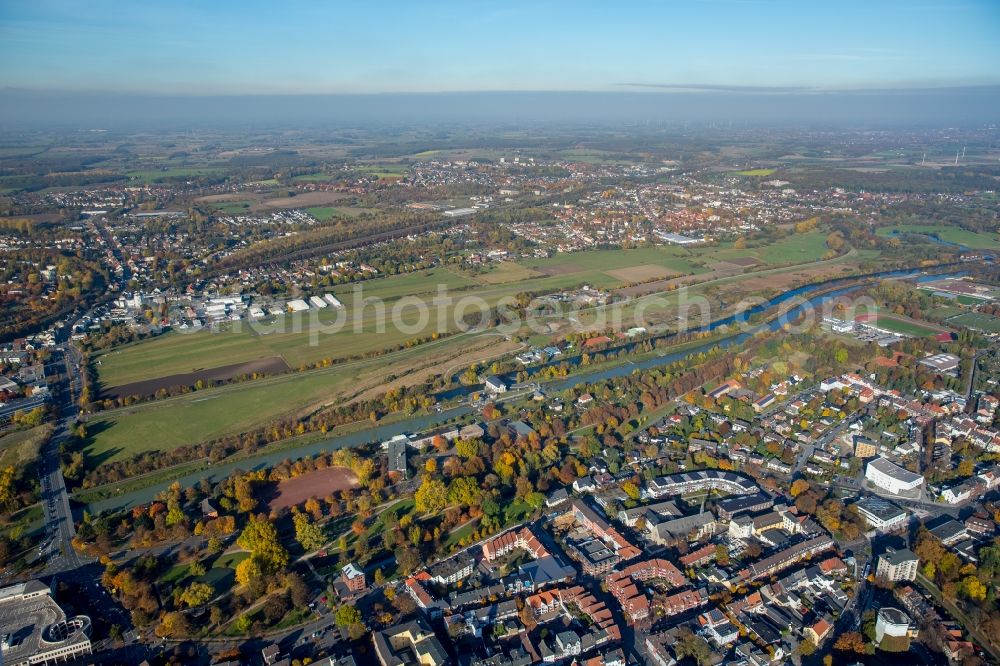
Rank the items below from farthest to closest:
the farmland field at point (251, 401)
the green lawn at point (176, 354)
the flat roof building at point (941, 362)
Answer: the green lawn at point (176, 354) < the flat roof building at point (941, 362) < the farmland field at point (251, 401)

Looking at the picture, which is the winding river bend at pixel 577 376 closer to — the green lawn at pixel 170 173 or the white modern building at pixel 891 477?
the white modern building at pixel 891 477

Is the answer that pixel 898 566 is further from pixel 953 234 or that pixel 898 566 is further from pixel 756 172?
pixel 756 172

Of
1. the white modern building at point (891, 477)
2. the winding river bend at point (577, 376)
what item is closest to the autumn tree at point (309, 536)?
the winding river bend at point (577, 376)

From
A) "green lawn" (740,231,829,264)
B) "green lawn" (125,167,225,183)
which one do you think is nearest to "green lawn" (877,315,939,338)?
"green lawn" (740,231,829,264)

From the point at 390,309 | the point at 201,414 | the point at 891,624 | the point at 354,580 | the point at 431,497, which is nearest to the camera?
the point at 891,624

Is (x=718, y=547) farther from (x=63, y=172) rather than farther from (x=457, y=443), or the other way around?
(x=63, y=172)

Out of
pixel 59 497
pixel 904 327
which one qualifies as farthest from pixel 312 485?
pixel 904 327
